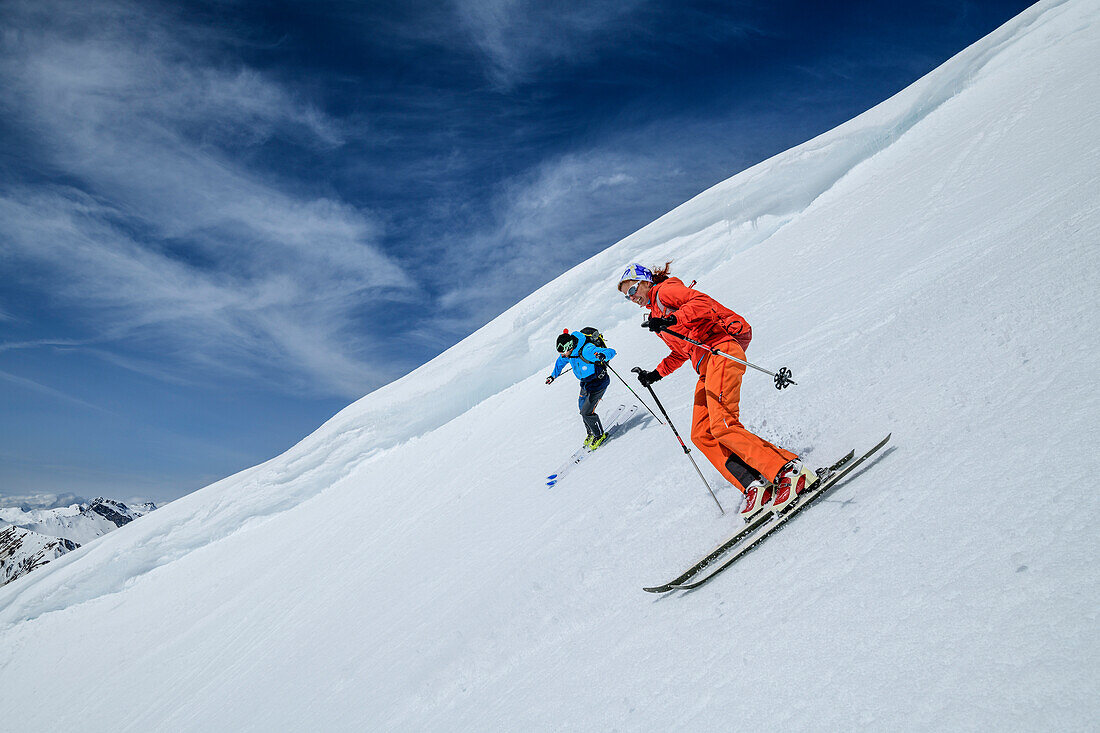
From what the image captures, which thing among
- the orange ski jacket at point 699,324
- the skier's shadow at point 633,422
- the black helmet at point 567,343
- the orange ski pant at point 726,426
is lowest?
the orange ski pant at point 726,426

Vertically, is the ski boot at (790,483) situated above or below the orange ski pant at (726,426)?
below

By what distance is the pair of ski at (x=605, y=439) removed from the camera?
23.6 ft

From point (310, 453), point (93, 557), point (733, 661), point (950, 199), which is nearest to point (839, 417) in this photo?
point (733, 661)

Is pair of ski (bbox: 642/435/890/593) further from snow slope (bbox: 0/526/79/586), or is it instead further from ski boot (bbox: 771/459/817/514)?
snow slope (bbox: 0/526/79/586)

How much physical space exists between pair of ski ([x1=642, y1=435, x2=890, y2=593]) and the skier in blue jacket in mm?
4249

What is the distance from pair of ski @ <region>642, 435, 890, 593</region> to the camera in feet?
10.3

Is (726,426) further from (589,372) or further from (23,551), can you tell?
(23,551)

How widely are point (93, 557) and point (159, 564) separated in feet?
7.44

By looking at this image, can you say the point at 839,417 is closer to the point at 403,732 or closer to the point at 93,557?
the point at 403,732

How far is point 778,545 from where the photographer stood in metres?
3.00

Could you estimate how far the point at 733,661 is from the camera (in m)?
2.30

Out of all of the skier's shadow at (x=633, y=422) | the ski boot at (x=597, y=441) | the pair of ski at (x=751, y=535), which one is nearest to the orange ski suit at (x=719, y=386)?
the pair of ski at (x=751, y=535)

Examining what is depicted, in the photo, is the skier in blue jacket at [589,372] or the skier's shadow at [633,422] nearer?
the skier's shadow at [633,422]

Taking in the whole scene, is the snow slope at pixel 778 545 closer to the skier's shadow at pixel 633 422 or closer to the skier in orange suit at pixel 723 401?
the skier's shadow at pixel 633 422
